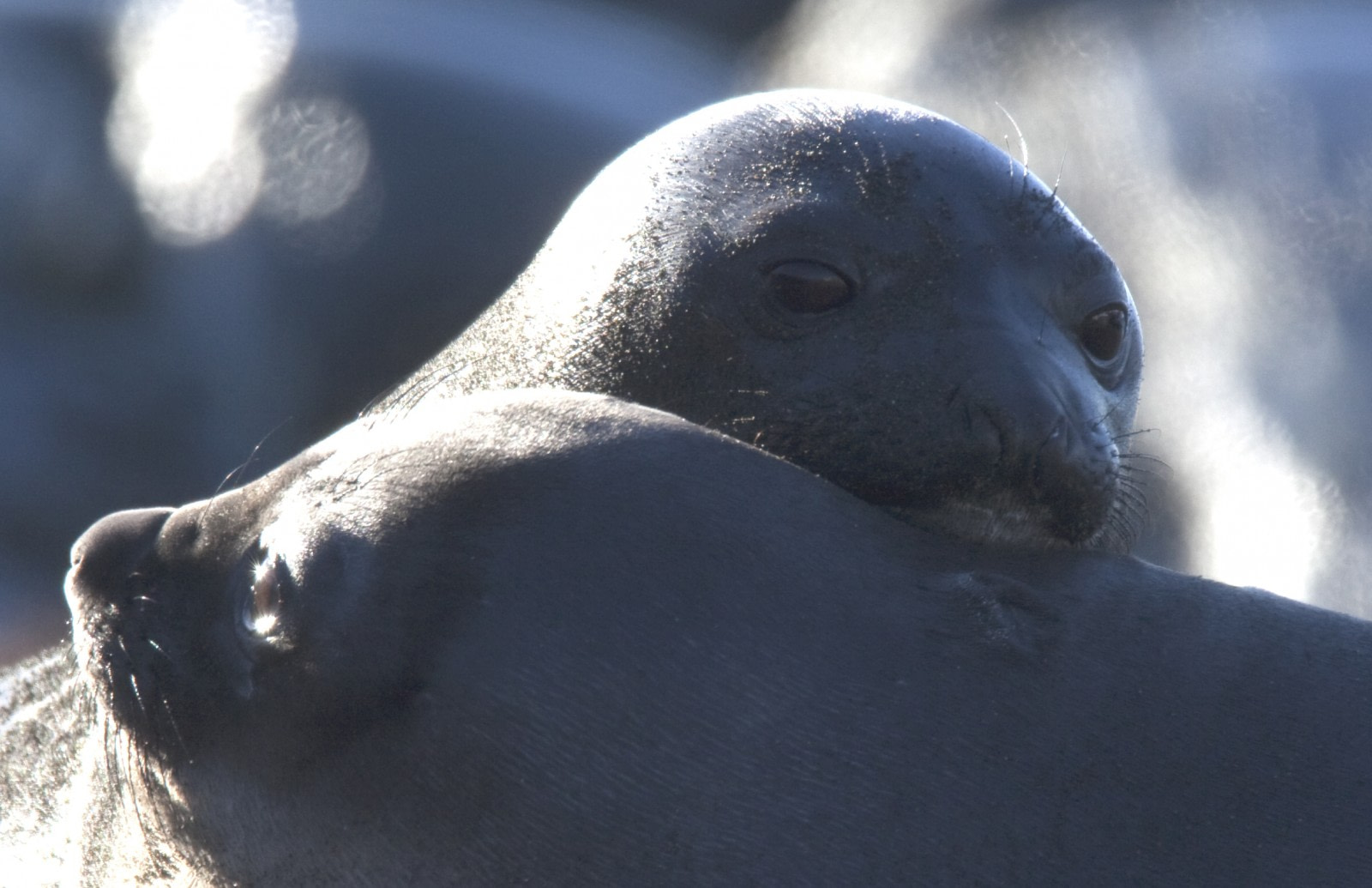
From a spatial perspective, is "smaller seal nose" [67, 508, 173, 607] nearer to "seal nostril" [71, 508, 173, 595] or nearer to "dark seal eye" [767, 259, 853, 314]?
"seal nostril" [71, 508, 173, 595]

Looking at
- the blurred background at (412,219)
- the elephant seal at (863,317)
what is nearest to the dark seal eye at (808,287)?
the elephant seal at (863,317)

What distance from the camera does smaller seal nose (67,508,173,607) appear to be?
281 cm

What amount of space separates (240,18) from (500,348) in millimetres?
4080

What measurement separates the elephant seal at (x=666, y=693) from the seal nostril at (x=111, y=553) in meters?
0.10

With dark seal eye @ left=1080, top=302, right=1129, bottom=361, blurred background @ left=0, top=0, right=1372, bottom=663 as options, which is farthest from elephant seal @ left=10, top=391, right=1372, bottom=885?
blurred background @ left=0, top=0, right=1372, bottom=663

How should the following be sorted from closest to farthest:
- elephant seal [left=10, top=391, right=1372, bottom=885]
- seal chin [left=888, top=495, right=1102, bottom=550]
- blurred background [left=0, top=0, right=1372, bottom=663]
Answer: elephant seal [left=10, top=391, right=1372, bottom=885] → seal chin [left=888, top=495, right=1102, bottom=550] → blurred background [left=0, top=0, right=1372, bottom=663]

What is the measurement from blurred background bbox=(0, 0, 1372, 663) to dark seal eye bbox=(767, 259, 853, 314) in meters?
2.34

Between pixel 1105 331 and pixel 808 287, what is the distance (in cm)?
64

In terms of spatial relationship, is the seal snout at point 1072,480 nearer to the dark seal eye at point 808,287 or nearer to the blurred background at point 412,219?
the dark seal eye at point 808,287

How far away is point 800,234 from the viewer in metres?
3.36

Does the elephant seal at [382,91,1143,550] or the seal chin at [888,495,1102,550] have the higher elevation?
the elephant seal at [382,91,1143,550]

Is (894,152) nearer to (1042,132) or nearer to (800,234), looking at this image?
(800,234)

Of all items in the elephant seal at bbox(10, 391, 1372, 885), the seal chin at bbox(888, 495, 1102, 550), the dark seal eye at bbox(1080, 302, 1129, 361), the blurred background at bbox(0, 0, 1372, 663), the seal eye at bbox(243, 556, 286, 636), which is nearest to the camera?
the elephant seal at bbox(10, 391, 1372, 885)

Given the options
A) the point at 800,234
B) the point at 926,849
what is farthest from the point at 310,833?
the point at 800,234
